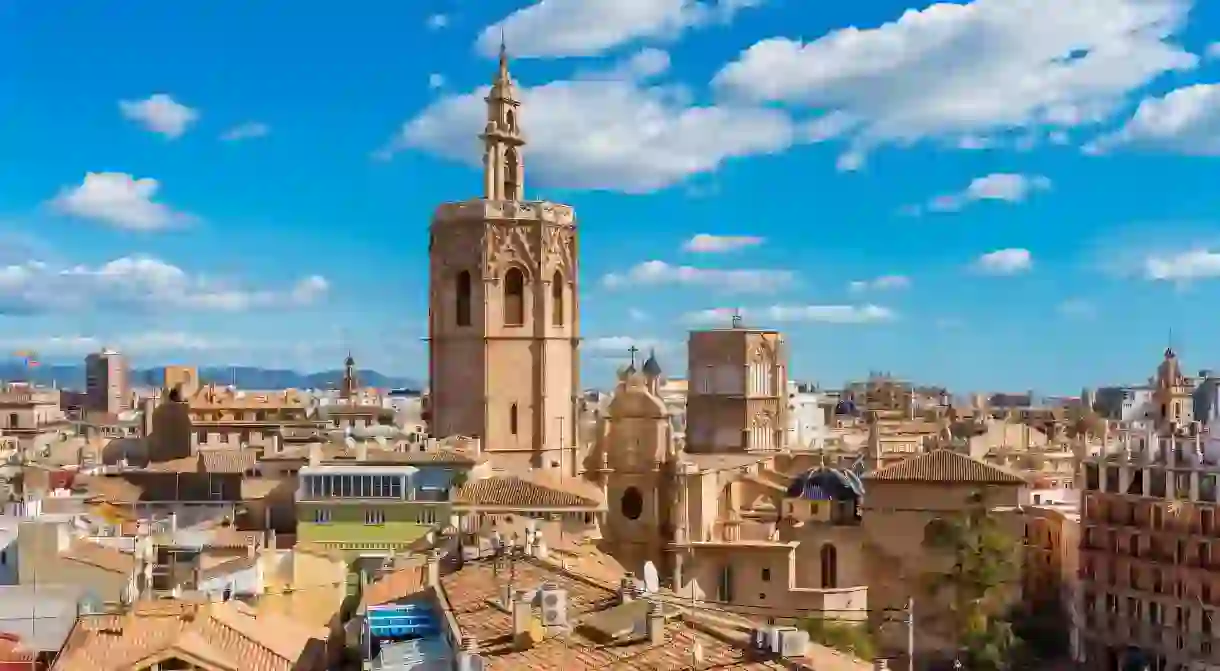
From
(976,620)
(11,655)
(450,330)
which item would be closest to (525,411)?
(450,330)

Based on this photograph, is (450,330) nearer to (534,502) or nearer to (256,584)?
(534,502)

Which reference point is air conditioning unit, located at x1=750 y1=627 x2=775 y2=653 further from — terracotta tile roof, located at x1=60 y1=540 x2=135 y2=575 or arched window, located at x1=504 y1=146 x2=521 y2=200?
arched window, located at x1=504 y1=146 x2=521 y2=200

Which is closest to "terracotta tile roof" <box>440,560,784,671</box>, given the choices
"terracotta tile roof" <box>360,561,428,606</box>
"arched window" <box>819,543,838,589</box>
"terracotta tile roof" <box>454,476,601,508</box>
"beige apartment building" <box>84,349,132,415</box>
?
"terracotta tile roof" <box>360,561,428,606</box>

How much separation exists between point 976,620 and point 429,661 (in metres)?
29.4

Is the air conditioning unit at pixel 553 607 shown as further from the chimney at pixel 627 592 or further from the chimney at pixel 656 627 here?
the chimney at pixel 656 627

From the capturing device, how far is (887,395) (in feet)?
535

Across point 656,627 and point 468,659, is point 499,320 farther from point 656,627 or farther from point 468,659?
point 468,659

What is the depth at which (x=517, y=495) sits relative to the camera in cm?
3859

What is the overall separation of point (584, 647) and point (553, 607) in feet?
4.50

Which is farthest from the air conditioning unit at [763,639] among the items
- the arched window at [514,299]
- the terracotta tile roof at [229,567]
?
A: the arched window at [514,299]

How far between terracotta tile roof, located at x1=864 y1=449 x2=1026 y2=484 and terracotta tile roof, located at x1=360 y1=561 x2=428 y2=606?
2453cm

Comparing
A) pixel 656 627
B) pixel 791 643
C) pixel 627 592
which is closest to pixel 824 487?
pixel 627 592

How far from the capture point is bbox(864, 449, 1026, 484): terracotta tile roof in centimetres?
4678

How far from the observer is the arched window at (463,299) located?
170ft
